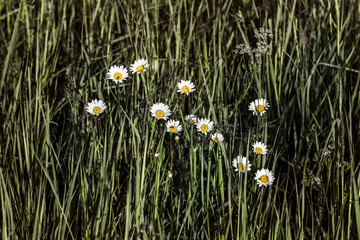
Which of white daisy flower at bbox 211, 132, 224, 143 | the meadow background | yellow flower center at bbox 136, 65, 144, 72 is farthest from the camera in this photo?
yellow flower center at bbox 136, 65, 144, 72

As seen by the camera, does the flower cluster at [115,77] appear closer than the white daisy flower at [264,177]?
No

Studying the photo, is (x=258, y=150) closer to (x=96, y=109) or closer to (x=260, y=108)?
(x=260, y=108)

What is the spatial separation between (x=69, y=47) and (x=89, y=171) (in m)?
0.85

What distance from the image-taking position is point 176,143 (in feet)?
4.34

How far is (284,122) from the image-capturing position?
1.46 metres

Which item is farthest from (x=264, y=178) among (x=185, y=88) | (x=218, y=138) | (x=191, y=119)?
(x=185, y=88)

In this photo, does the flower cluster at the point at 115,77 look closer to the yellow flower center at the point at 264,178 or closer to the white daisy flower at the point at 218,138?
the white daisy flower at the point at 218,138

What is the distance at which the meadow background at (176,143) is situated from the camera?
1.08 metres

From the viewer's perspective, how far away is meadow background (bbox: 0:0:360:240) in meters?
1.08

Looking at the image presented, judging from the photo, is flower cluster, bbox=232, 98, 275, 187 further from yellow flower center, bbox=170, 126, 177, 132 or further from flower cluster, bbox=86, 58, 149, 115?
flower cluster, bbox=86, 58, 149, 115

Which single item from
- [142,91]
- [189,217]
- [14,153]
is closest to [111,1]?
[142,91]

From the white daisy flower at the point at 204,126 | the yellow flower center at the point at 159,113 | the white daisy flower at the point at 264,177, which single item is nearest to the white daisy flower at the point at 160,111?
the yellow flower center at the point at 159,113

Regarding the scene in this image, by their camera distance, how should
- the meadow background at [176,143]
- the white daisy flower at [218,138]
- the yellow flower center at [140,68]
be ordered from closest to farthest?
the meadow background at [176,143], the white daisy flower at [218,138], the yellow flower center at [140,68]

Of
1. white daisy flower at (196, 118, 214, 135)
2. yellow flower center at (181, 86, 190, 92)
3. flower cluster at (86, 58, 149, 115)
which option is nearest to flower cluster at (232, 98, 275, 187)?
white daisy flower at (196, 118, 214, 135)
